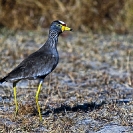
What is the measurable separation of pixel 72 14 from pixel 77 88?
6691mm

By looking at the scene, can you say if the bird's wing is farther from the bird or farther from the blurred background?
the blurred background

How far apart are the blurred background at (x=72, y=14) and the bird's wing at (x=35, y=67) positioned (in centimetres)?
846

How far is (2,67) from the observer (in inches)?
394

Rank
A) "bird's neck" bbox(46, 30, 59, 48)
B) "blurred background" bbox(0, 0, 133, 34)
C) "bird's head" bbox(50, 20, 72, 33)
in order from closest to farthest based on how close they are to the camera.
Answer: "bird's neck" bbox(46, 30, 59, 48), "bird's head" bbox(50, 20, 72, 33), "blurred background" bbox(0, 0, 133, 34)

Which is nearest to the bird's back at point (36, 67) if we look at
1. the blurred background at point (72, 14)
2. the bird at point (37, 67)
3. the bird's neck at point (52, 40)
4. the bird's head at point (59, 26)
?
the bird at point (37, 67)

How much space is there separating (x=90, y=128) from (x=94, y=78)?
136 inches

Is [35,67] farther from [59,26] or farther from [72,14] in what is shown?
[72,14]

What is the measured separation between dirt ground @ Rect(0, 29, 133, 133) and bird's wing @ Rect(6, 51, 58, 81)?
481 millimetres

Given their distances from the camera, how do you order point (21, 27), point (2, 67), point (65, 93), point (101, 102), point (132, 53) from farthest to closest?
point (21, 27) < point (132, 53) < point (2, 67) < point (65, 93) < point (101, 102)

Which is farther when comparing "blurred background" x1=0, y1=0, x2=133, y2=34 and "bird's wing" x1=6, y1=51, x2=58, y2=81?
"blurred background" x1=0, y1=0, x2=133, y2=34

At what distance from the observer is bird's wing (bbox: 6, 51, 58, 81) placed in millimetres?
6196

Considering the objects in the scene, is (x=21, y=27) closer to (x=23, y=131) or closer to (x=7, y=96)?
(x=7, y=96)

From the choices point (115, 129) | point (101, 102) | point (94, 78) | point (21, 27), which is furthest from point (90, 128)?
point (21, 27)

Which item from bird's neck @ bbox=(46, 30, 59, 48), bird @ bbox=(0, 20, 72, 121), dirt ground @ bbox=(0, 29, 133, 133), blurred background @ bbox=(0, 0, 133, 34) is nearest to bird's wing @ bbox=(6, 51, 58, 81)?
bird @ bbox=(0, 20, 72, 121)
